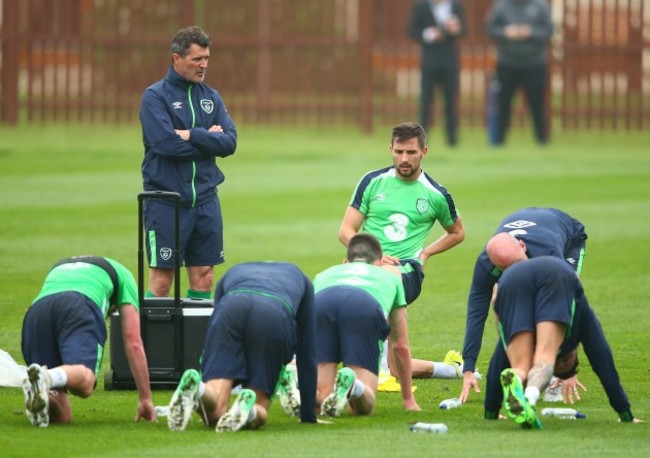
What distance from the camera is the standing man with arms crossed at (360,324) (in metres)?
9.91

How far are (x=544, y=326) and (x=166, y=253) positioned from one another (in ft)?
11.5

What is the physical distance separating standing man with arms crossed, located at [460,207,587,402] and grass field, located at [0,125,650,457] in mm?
346

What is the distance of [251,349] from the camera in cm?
927

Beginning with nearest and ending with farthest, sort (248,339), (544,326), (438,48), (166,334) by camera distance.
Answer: (248,339), (544,326), (166,334), (438,48)

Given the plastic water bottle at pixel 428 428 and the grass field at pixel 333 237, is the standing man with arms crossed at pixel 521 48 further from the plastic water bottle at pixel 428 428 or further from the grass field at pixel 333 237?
the plastic water bottle at pixel 428 428

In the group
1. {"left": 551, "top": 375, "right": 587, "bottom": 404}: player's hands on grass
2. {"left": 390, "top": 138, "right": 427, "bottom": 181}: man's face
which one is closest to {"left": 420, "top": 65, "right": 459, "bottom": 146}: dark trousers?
{"left": 390, "top": 138, "right": 427, "bottom": 181}: man's face

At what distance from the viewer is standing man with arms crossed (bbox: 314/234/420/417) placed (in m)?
9.91

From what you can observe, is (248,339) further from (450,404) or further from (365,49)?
(365,49)

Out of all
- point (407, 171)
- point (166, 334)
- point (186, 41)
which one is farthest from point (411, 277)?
point (186, 41)

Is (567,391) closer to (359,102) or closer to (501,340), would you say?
(501,340)

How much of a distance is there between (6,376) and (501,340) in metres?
3.33

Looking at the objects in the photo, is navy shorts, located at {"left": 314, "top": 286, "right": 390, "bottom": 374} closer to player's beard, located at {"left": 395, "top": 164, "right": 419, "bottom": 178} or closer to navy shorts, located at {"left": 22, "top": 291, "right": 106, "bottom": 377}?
navy shorts, located at {"left": 22, "top": 291, "right": 106, "bottom": 377}

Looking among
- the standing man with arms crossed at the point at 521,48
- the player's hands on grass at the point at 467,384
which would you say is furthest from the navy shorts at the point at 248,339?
the standing man with arms crossed at the point at 521,48

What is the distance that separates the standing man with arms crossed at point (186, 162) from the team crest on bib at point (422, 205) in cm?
152
